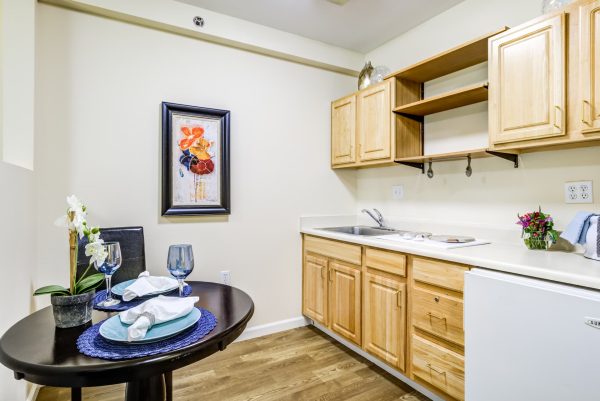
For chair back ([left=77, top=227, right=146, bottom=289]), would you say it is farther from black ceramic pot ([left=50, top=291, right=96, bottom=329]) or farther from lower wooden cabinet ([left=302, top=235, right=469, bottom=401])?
lower wooden cabinet ([left=302, top=235, right=469, bottom=401])

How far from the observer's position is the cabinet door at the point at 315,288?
2.64m

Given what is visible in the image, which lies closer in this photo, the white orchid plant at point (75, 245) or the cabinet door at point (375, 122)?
the white orchid plant at point (75, 245)

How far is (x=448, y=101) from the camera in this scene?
85.4 inches

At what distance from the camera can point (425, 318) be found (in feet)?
5.83

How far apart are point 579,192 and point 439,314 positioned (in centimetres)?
99

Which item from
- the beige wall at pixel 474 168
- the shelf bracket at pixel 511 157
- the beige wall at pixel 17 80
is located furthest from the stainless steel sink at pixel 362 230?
the beige wall at pixel 17 80

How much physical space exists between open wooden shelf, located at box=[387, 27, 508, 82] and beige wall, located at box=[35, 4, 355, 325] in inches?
35.6

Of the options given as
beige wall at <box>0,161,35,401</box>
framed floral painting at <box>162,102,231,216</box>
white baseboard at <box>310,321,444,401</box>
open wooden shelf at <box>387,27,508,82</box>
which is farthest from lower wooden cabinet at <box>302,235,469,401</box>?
beige wall at <box>0,161,35,401</box>

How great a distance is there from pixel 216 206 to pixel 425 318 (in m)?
1.67

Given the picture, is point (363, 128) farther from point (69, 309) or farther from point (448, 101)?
point (69, 309)

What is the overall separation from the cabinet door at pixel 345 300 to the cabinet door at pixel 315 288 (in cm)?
10

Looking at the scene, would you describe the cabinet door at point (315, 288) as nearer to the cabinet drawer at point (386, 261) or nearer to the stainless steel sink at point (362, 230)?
the stainless steel sink at point (362, 230)

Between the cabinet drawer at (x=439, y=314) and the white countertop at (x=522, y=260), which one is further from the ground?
the white countertop at (x=522, y=260)

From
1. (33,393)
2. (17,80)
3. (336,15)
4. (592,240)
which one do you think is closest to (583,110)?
(592,240)
